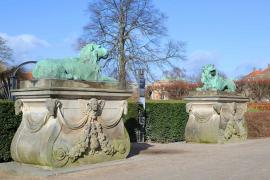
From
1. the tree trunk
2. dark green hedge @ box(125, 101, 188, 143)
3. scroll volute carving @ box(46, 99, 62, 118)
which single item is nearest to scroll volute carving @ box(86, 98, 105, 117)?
scroll volute carving @ box(46, 99, 62, 118)

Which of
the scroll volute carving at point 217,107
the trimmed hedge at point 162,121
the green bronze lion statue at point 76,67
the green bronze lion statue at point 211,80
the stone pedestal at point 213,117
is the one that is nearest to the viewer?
the green bronze lion statue at point 76,67

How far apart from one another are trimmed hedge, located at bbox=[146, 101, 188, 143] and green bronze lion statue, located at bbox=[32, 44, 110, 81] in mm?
6583

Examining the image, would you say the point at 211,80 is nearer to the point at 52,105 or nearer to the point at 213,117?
the point at 213,117

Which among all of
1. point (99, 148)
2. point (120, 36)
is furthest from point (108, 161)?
point (120, 36)

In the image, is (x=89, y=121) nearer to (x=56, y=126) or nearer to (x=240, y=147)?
(x=56, y=126)

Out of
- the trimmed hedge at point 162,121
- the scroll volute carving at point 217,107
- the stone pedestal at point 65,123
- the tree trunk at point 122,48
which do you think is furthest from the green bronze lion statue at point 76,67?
the tree trunk at point 122,48

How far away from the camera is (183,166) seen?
9.70m

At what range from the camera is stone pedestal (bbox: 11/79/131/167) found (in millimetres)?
8797

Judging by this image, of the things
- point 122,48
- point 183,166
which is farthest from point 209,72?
point 122,48

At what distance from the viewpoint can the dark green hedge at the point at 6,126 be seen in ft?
34.3

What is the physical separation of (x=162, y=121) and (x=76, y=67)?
753 centimetres

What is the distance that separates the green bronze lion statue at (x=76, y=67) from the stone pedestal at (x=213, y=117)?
19.3 feet

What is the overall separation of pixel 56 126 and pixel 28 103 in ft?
3.10

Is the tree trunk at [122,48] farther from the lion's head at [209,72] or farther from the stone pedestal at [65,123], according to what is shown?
the stone pedestal at [65,123]
